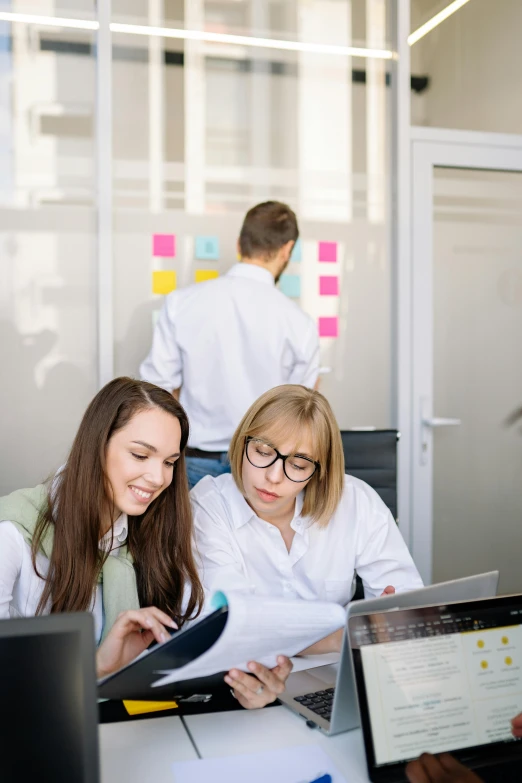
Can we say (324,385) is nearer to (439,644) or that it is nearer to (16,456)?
(16,456)

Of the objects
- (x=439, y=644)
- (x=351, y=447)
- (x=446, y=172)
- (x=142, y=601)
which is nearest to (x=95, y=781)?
(x=439, y=644)

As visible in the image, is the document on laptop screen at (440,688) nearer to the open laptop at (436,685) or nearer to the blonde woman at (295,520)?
the open laptop at (436,685)

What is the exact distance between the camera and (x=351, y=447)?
8.98 ft

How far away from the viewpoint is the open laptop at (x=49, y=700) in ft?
3.04

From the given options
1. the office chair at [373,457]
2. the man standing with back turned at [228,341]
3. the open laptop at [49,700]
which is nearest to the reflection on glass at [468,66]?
the man standing with back turned at [228,341]

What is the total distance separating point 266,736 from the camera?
4.45 ft

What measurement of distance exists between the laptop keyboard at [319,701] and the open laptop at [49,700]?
591mm

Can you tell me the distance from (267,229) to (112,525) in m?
1.56

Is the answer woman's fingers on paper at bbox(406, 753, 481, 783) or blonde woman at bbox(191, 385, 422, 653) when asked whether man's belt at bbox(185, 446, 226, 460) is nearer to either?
blonde woman at bbox(191, 385, 422, 653)

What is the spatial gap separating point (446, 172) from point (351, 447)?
5.14 feet

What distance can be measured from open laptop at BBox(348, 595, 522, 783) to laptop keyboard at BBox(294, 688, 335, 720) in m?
0.23

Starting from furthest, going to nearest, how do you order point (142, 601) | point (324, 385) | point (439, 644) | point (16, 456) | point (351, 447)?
1. point (324, 385)
2. point (16, 456)
3. point (351, 447)
4. point (142, 601)
5. point (439, 644)

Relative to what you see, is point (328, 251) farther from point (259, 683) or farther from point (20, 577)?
point (259, 683)

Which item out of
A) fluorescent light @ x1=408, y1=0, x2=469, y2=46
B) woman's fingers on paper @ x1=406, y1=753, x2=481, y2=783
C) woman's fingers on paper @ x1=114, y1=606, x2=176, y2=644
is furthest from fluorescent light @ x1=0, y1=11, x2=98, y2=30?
woman's fingers on paper @ x1=406, y1=753, x2=481, y2=783
